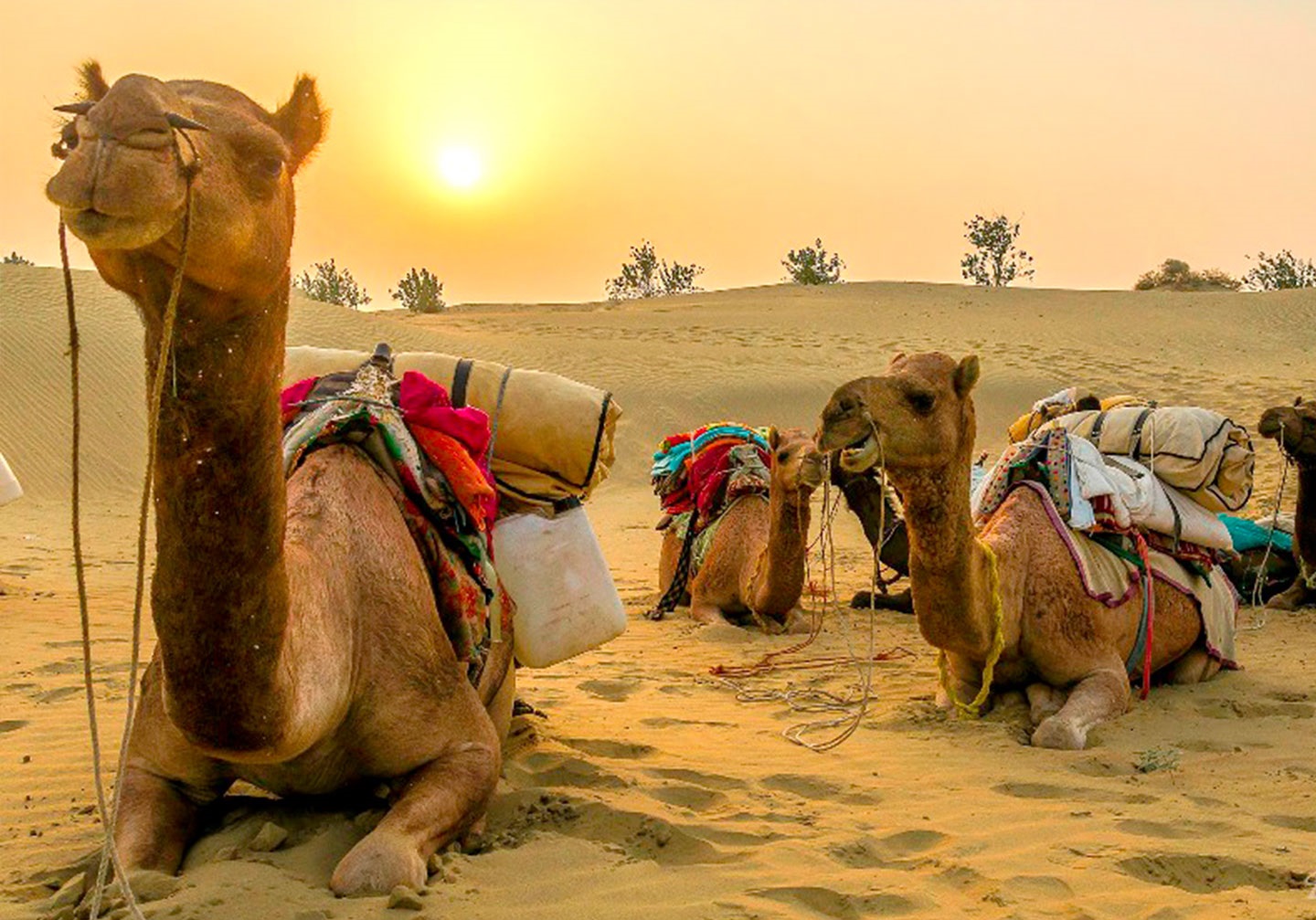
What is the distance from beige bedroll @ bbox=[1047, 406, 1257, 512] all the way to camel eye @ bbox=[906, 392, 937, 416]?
198 cm

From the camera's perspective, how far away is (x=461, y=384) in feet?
17.4

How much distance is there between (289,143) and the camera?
10.0 feet

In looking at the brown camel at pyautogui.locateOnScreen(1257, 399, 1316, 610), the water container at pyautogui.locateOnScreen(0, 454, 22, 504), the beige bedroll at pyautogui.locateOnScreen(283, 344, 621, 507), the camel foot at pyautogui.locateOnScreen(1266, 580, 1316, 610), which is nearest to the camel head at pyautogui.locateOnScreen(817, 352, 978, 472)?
the beige bedroll at pyautogui.locateOnScreen(283, 344, 621, 507)

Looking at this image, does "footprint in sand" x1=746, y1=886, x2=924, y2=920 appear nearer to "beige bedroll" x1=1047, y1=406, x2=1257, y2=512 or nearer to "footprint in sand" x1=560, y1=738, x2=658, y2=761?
"footprint in sand" x1=560, y1=738, x2=658, y2=761

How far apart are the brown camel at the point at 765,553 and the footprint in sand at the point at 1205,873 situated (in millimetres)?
3047

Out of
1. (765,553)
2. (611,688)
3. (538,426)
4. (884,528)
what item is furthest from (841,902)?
(884,528)

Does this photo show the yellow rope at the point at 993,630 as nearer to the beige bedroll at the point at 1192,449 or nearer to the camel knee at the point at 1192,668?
the camel knee at the point at 1192,668

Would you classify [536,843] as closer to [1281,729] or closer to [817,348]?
[1281,729]

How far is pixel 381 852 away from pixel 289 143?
1648 mm

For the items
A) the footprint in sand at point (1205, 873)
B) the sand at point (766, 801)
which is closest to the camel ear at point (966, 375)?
the sand at point (766, 801)

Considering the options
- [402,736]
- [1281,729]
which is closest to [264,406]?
[402,736]

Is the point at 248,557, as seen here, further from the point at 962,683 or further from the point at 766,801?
the point at 962,683

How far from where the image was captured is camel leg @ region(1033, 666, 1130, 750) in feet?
18.2

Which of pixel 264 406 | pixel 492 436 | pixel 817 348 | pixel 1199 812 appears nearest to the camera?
pixel 264 406
